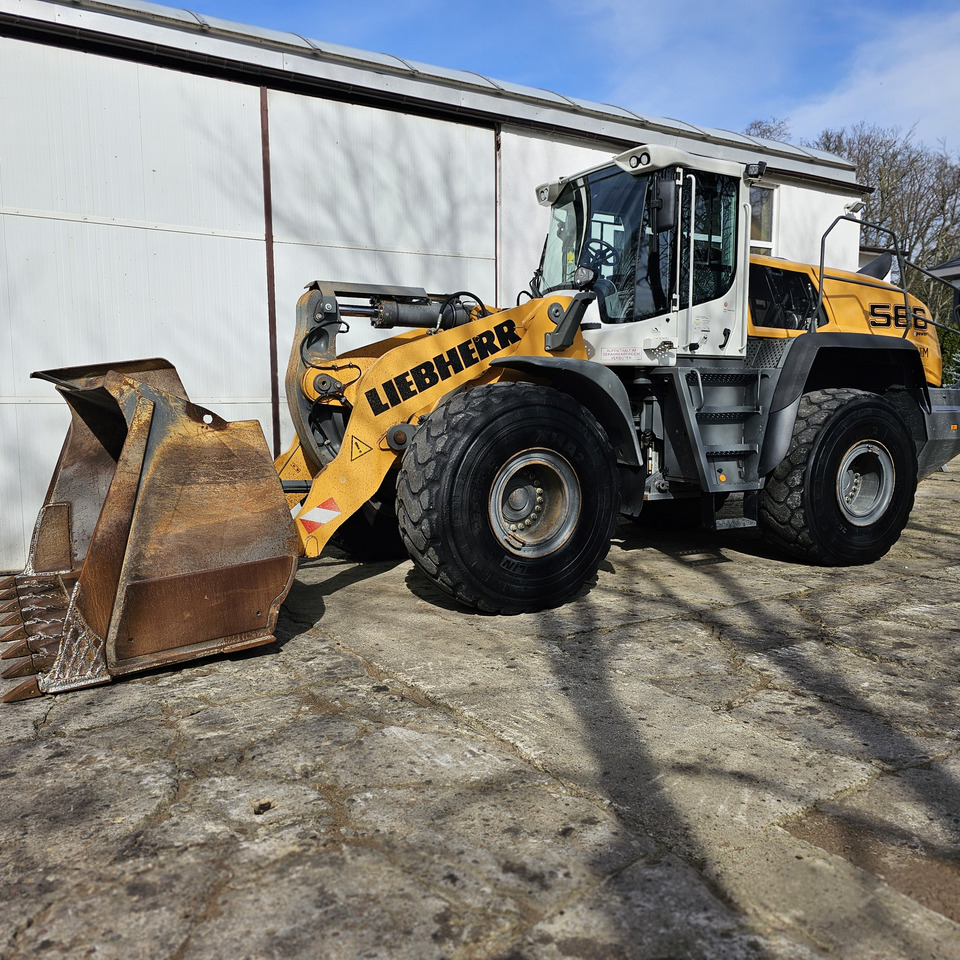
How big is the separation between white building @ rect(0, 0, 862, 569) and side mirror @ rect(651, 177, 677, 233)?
2899 mm

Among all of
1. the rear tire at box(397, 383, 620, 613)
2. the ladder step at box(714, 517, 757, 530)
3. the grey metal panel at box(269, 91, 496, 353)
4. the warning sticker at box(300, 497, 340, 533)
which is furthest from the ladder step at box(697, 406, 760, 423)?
the grey metal panel at box(269, 91, 496, 353)

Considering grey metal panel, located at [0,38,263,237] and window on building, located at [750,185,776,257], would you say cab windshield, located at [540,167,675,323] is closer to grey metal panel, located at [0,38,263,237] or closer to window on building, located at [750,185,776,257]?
grey metal panel, located at [0,38,263,237]

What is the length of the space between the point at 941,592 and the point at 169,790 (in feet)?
15.1

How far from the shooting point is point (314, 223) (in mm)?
7414

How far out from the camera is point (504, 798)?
259 centimetres

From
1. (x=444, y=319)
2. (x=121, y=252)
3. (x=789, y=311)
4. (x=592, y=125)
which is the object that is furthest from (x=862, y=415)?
(x=121, y=252)

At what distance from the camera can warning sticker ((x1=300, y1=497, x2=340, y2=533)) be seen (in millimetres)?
4441

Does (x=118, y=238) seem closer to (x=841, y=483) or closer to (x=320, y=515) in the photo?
(x=320, y=515)

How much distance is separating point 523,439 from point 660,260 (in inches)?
65.5

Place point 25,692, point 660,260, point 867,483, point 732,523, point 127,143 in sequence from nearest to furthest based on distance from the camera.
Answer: point 25,692, point 660,260, point 732,523, point 867,483, point 127,143

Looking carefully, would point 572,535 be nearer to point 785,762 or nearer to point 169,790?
point 785,762

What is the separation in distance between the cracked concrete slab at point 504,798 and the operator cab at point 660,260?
186 cm

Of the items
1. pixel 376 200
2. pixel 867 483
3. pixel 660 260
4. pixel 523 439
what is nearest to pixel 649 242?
pixel 660 260

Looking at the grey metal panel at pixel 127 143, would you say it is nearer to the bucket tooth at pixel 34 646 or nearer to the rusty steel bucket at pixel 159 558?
the rusty steel bucket at pixel 159 558
